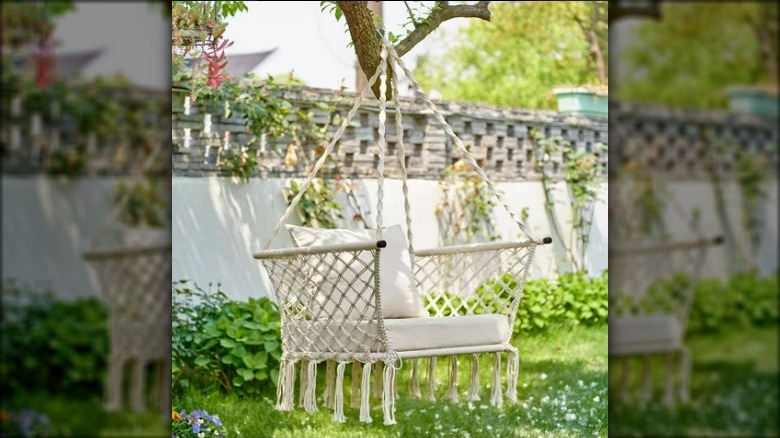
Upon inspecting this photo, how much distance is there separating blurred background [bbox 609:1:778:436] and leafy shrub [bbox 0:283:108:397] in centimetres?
92

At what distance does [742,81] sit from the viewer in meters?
1.19

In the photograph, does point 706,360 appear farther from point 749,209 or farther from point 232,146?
point 232,146

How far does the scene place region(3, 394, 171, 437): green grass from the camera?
166cm

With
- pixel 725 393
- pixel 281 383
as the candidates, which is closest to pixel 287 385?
pixel 281 383

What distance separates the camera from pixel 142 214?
1.74 m

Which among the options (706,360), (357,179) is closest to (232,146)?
(357,179)

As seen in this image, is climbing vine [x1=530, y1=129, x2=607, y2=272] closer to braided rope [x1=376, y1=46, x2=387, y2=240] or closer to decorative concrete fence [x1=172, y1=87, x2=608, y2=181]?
decorative concrete fence [x1=172, y1=87, x2=608, y2=181]

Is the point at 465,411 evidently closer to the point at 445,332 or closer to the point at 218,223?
the point at 445,332

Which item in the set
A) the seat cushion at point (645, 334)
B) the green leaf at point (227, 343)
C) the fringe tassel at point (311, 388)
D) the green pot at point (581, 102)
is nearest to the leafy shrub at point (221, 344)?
the green leaf at point (227, 343)

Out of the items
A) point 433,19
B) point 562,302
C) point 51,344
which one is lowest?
point 562,302

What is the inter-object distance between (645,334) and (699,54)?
0.40 metres

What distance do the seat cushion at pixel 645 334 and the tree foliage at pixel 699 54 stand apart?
0.30 meters

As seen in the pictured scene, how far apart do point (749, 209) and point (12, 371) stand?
1.40 m

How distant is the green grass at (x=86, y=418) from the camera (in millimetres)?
1664
